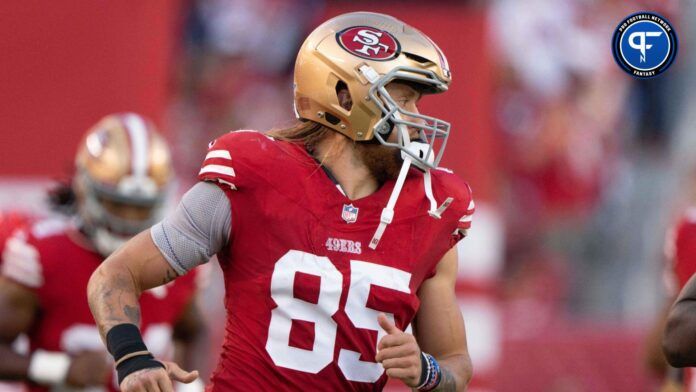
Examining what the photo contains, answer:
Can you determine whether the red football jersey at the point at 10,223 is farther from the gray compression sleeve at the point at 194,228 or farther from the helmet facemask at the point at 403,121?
the helmet facemask at the point at 403,121

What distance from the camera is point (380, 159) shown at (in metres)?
3.84

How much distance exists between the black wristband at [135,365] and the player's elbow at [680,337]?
134cm

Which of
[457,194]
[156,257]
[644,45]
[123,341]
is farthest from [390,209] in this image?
[644,45]

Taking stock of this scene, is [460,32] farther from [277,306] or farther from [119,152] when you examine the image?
[277,306]

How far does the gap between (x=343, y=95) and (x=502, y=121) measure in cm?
711

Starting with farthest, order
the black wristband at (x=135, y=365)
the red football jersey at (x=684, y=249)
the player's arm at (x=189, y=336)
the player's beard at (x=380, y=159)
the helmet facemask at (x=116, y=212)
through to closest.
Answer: the player's arm at (x=189, y=336), the helmet facemask at (x=116, y=212), the red football jersey at (x=684, y=249), the player's beard at (x=380, y=159), the black wristband at (x=135, y=365)

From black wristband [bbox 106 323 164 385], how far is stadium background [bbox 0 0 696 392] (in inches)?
128

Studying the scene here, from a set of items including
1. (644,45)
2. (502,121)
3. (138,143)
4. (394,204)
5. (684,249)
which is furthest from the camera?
(502,121)

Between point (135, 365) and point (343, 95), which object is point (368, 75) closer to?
point (343, 95)

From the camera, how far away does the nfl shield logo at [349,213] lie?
3738mm

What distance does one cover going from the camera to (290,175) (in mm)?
3744

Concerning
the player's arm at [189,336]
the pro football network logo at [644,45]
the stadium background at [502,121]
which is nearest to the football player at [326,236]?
the pro football network logo at [644,45]

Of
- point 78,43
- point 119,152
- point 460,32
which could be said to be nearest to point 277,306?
point 119,152

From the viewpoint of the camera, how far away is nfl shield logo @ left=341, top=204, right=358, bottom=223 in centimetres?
374
